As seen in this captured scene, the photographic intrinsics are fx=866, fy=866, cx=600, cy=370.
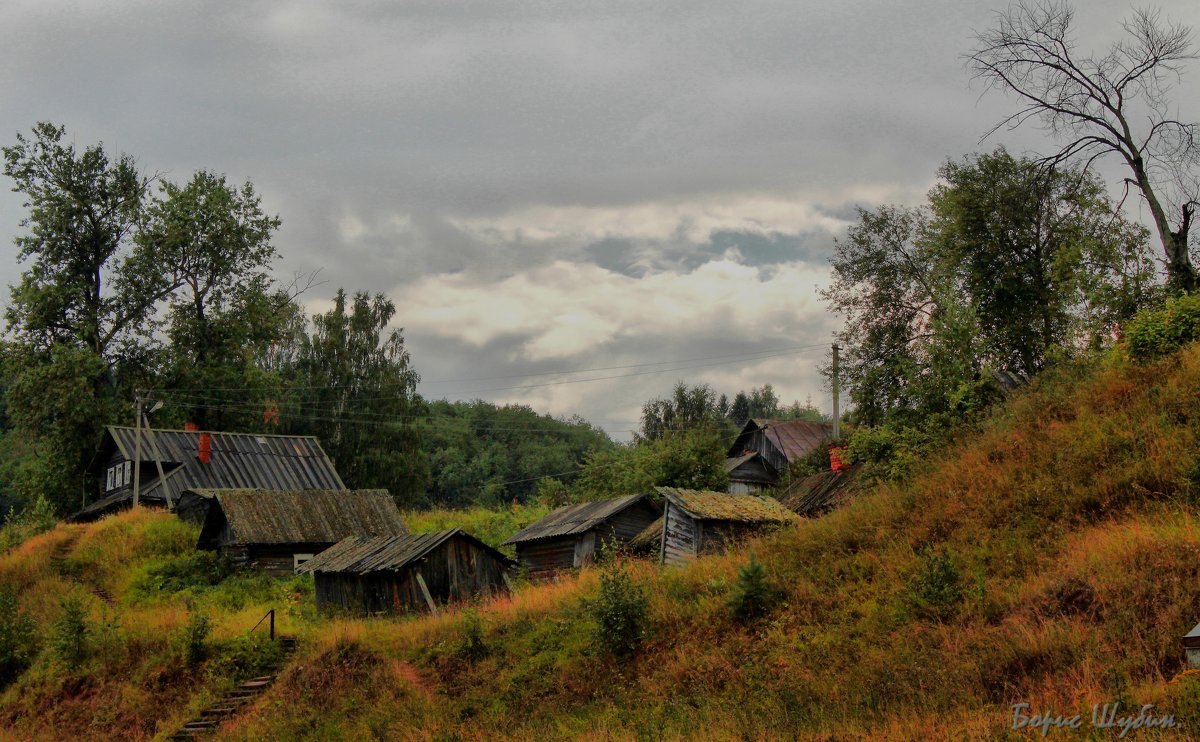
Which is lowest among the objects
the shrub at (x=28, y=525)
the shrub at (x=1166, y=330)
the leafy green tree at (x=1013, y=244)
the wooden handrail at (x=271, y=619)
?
the wooden handrail at (x=271, y=619)

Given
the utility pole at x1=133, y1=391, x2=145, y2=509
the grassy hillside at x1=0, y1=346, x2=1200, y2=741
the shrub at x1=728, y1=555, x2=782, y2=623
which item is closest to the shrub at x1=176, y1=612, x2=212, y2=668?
the grassy hillside at x1=0, y1=346, x2=1200, y2=741

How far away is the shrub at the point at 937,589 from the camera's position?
50.9 feet

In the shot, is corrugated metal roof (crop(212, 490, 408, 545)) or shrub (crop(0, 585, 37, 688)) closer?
shrub (crop(0, 585, 37, 688))

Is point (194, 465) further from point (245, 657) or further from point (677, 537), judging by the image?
point (677, 537)

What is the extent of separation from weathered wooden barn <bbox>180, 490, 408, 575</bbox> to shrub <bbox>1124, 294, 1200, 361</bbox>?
25905 millimetres

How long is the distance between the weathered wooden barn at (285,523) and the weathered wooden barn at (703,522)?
12.0m

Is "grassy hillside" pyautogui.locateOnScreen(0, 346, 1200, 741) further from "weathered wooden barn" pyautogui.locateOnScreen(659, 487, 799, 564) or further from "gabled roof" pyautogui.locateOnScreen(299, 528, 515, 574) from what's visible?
"weathered wooden barn" pyautogui.locateOnScreen(659, 487, 799, 564)

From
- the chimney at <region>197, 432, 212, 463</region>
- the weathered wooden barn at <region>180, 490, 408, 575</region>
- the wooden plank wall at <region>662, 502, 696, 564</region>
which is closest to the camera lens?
the wooden plank wall at <region>662, 502, 696, 564</region>

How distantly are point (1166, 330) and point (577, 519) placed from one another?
67.1 ft

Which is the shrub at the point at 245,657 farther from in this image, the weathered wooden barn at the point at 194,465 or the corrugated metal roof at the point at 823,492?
the weathered wooden barn at the point at 194,465

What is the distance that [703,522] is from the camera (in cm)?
2773

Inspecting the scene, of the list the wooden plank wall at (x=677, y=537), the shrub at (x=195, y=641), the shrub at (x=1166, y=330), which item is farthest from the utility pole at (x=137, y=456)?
the shrub at (x=1166, y=330)

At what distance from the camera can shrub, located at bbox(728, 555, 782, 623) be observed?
18391 millimetres

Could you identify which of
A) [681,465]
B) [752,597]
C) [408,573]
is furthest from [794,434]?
[752,597]
